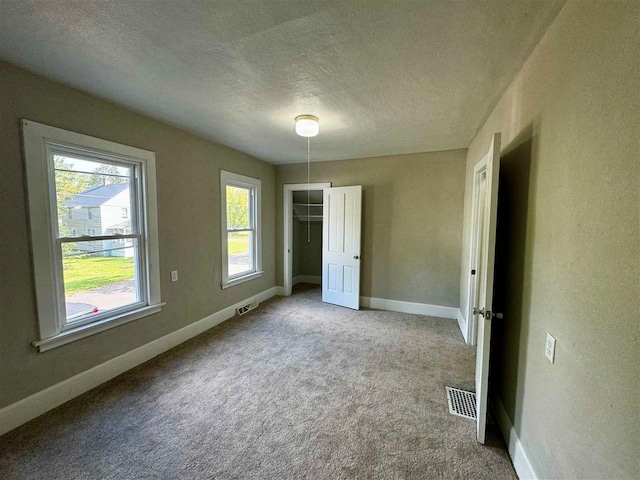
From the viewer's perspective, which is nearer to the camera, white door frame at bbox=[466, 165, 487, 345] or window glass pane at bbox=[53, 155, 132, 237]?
window glass pane at bbox=[53, 155, 132, 237]

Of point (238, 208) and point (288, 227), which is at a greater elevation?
point (238, 208)

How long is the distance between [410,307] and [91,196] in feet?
13.5

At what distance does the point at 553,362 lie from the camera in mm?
1240

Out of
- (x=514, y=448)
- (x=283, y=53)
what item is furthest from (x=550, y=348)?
(x=283, y=53)

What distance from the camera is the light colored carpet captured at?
155 centimetres

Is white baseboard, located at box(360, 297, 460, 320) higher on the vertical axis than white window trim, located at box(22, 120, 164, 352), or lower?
lower

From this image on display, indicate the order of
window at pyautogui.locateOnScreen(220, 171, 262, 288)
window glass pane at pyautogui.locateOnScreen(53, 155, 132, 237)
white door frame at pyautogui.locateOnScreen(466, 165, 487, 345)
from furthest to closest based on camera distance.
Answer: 1. window at pyautogui.locateOnScreen(220, 171, 262, 288)
2. white door frame at pyautogui.locateOnScreen(466, 165, 487, 345)
3. window glass pane at pyautogui.locateOnScreen(53, 155, 132, 237)

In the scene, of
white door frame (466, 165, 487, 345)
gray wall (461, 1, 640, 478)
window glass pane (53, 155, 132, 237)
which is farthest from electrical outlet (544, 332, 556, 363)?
window glass pane (53, 155, 132, 237)

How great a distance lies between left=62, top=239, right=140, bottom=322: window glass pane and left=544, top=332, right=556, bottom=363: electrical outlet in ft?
10.7

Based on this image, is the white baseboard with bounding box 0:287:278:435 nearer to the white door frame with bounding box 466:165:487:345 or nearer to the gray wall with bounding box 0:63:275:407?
the gray wall with bounding box 0:63:275:407

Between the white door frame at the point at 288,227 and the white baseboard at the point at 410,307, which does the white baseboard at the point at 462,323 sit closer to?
the white baseboard at the point at 410,307

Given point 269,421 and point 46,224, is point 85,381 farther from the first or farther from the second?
point 269,421

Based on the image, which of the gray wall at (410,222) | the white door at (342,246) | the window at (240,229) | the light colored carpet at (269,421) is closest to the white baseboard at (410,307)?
the gray wall at (410,222)

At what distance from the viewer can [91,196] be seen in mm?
2277
